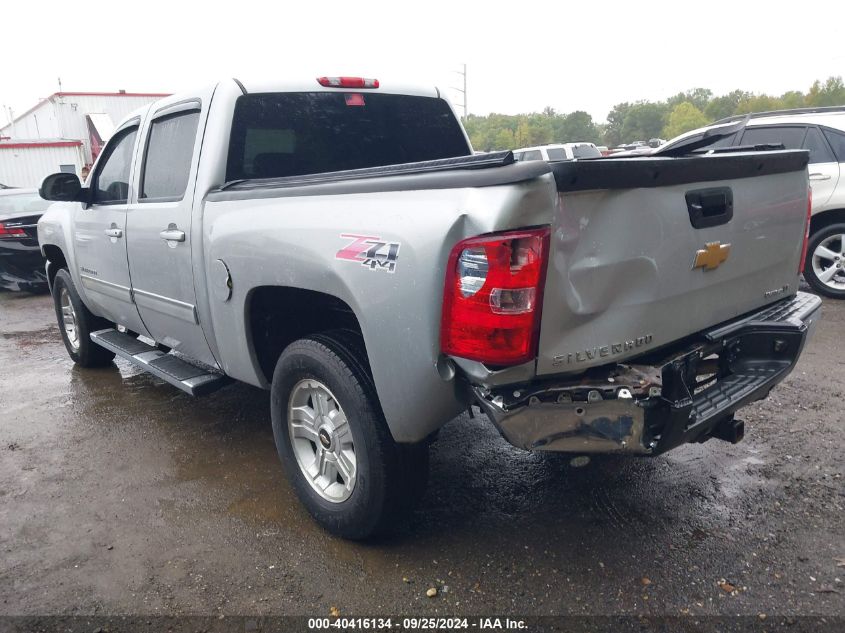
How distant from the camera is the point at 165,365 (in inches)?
153

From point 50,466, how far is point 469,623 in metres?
2.76

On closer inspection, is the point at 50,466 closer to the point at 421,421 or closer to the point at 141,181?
the point at 141,181

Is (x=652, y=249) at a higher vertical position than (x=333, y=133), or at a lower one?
lower

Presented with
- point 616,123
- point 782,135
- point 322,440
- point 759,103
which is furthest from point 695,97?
point 322,440

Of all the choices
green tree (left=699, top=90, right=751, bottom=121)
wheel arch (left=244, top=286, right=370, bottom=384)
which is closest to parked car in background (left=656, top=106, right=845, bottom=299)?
wheel arch (left=244, top=286, right=370, bottom=384)

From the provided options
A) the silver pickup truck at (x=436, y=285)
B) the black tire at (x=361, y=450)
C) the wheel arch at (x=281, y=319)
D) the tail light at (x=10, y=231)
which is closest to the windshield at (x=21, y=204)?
the tail light at (x=10, y=231)

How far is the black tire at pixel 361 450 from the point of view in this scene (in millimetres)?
2498

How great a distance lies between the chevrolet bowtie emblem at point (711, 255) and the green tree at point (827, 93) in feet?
305

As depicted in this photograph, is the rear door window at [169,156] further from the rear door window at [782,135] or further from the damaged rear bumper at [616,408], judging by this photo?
the rear door window at [782,135]

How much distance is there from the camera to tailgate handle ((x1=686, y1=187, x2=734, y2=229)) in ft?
7.97

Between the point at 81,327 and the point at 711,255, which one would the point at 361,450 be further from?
the point at 81,327

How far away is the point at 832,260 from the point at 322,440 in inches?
247

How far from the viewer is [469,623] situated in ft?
7.64

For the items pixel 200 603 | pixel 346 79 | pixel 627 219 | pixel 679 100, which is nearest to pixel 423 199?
pixel 627 219
